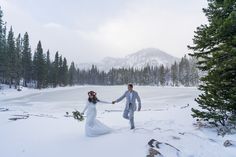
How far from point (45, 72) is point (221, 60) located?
75.2 m

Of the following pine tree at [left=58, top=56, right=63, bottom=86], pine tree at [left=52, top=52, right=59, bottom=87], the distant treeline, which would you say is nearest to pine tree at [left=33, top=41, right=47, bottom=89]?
the distant treeline

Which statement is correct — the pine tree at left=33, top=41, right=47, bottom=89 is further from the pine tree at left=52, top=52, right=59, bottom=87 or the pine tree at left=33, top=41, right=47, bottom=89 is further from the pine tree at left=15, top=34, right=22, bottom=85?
the pine tree at left=52, top=52, right=59, bottom=87

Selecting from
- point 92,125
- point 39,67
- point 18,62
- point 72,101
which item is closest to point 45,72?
point 39,67

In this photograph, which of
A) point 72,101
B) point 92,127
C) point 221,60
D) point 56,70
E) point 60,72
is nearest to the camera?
point 92,127

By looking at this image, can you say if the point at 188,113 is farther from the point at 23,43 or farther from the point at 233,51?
the point at 23,43

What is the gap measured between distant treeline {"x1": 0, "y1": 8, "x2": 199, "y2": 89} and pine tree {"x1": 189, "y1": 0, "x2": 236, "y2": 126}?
5231 centimetres

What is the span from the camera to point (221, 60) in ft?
41.3

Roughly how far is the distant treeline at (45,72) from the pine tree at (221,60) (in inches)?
2060

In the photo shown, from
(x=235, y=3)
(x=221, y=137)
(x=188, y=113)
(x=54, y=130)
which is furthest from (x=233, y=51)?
(x=54, y=130)

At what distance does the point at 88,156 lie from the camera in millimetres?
9273

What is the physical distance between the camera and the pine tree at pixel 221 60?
39.3ft

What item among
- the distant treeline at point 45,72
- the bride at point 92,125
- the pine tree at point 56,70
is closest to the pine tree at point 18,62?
the distant treeline at point 45,72

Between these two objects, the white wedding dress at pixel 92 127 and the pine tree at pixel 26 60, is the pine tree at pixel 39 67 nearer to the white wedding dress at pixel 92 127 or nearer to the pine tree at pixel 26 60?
the pine tree at pixel 26 60

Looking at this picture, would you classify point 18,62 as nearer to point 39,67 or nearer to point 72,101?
point 39,67
